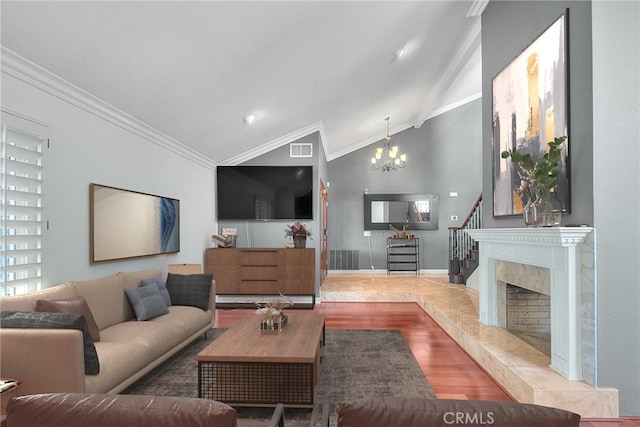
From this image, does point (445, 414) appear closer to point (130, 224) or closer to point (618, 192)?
point (618, 192)

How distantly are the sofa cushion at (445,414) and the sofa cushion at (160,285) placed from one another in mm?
3658

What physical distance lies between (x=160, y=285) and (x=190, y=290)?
0.37 metres

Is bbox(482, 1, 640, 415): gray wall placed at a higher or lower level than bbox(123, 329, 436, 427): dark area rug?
higher

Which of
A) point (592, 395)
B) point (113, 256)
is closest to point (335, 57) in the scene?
point (113, 256)

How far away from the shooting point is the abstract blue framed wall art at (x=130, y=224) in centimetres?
394

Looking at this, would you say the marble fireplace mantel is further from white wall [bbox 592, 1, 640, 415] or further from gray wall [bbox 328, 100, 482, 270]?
gray wall [bbox 328, 100, 482, 270]

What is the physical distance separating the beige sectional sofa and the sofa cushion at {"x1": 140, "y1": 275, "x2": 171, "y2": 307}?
2.6 inches

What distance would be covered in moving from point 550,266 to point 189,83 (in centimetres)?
367

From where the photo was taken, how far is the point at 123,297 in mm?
4004

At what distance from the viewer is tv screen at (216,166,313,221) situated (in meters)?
7.40

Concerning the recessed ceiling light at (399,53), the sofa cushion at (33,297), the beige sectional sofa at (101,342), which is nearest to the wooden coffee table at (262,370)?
the beige sectional sofa at (101,342)

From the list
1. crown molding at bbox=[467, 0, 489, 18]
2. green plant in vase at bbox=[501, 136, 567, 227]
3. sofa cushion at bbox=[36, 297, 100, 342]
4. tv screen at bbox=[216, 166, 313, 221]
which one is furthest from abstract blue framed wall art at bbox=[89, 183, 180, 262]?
crown molding at bbox=[467, 0, 489, 18]

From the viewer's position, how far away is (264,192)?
7.45 m

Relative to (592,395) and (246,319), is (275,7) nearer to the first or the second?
(246,319)
